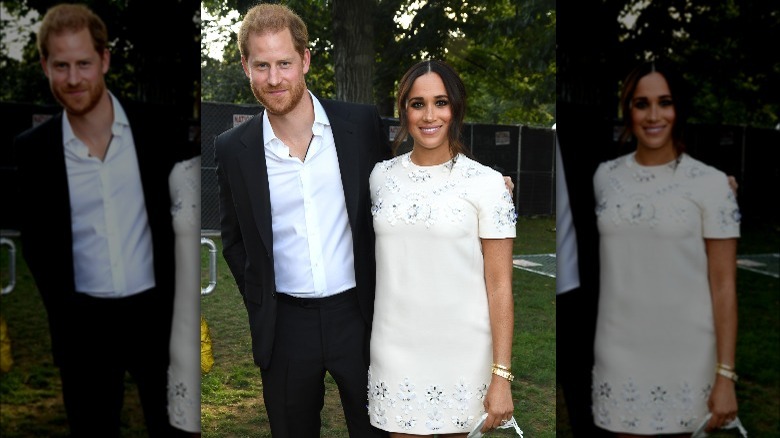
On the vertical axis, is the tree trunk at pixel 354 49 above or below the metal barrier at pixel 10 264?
above

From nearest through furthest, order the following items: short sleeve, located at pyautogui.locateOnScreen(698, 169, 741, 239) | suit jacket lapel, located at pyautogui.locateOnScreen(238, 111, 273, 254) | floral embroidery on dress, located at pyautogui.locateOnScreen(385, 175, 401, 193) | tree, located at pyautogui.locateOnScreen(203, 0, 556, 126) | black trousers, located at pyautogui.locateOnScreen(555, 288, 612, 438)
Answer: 1. short sleeve, located at pyautogui.locateOnScreen(698, 169, 741, 239)
2. floral embroidery on dress, located at pyautogui.locateOnScreen(385, 175, 401, 193)
3. suit jacket lapel, located at pyautogui.locateOnScreen(238, 111, 273, 254)
4. black trousers, located at pyautogui.locateOnScreen(555, 288, 612, 438)
5. tree, located at pyautogui.locateOnScreen(203, 0, 556, 126)

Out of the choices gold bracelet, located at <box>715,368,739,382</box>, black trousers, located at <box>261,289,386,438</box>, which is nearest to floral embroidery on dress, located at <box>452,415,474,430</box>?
black trousers, located at <box>261,289,386,438</box>

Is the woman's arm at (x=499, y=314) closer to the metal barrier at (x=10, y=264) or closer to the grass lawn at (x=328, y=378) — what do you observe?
the grass lawn at (x=328, y=378)

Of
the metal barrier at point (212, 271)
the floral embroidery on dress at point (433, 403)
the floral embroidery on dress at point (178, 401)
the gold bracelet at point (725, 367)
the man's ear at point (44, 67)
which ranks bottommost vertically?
the floral embroidery on dress at point (178, 401)

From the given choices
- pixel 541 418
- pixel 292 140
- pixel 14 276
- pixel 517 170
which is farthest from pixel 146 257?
pixel 541 418

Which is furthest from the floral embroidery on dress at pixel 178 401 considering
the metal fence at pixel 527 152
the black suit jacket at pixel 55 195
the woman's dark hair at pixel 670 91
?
the woman's dark hair at pixel 670 91

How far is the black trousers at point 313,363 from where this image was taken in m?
3.26

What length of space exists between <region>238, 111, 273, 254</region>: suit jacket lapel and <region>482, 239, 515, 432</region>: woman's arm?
781 mm

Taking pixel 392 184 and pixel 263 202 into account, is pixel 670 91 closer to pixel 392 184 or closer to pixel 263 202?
pixel 392 184

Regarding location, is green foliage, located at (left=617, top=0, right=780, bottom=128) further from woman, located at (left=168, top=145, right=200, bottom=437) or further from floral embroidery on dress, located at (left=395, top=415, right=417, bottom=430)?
woman, located at (left=168, top=145, right=200, bottom=437)

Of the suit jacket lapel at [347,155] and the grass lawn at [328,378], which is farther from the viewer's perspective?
the suit jacket lapel at [347,155]

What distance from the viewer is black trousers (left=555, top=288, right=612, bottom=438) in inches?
131

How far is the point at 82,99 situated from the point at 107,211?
41cm

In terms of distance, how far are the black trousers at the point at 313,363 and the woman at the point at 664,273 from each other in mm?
910
